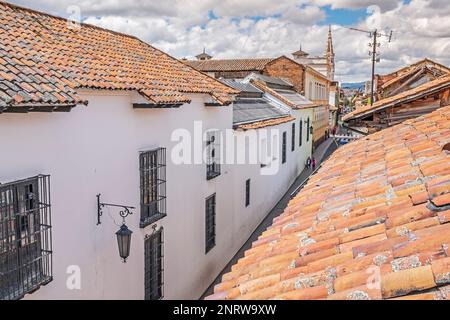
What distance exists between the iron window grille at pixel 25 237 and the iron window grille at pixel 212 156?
19.9 ft

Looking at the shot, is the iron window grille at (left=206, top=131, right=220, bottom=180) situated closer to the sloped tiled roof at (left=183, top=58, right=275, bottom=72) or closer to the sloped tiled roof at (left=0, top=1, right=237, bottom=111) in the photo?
the sloped tiled roof at (left=0, top=1, right=237, bottom=111)

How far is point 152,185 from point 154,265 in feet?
5.45

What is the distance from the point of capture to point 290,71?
35812 millimetres

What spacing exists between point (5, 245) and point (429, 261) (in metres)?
4.75

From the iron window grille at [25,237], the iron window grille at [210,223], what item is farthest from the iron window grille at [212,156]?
the iron window grille at [25,237]

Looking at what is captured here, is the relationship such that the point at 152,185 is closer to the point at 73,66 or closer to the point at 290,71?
the point at 73,66

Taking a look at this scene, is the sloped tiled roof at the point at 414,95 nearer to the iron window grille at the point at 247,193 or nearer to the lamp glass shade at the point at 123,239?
the lamp glass shade at the point at 123,239

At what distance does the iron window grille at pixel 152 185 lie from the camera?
337 inches

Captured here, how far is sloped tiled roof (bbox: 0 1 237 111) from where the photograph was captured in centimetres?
573

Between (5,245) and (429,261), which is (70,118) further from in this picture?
(429,261)

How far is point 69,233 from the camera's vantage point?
254 inches

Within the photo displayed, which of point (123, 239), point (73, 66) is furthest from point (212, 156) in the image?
point (73, 66)

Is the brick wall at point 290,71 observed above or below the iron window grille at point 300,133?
above

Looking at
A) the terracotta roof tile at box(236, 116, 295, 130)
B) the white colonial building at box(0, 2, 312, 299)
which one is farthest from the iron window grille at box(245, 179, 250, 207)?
the white colonial building at box(0, 2, 312, 299)
